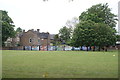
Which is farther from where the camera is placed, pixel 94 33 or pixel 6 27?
pixel 6 27

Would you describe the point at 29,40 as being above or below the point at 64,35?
below

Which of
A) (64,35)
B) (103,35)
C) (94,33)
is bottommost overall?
(103,35)

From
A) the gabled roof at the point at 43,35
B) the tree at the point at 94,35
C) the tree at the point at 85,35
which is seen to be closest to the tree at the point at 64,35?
the gabled roof at the point at 43,35

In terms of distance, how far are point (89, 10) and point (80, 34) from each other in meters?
10.9

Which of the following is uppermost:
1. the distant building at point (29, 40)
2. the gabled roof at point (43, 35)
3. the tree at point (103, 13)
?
the tree at point (103, 13)

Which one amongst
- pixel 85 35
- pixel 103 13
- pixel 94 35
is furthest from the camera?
pixel 103 13

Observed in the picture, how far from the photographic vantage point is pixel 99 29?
41281mm

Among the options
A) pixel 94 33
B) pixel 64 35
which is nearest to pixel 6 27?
pixel 94 33

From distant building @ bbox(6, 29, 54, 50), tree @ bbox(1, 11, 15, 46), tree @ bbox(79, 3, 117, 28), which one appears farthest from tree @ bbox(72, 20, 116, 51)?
distant building @ bbox(6, 29, 54, 50)

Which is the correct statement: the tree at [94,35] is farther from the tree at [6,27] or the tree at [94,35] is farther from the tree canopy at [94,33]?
the tree at [6,27]

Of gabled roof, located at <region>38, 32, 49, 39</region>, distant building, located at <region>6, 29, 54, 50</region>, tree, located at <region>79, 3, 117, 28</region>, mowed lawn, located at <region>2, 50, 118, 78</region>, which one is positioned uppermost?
tree, located at <region>79, 3, 117, 28</region>

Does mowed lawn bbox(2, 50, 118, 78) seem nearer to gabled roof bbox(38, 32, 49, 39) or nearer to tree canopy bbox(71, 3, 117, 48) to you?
tree canopy bbox(71, 3, 117, 48)

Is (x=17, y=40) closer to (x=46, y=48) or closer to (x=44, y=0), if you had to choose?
(x=46, y=48)

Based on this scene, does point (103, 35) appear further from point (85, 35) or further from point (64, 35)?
point (64, 35)
